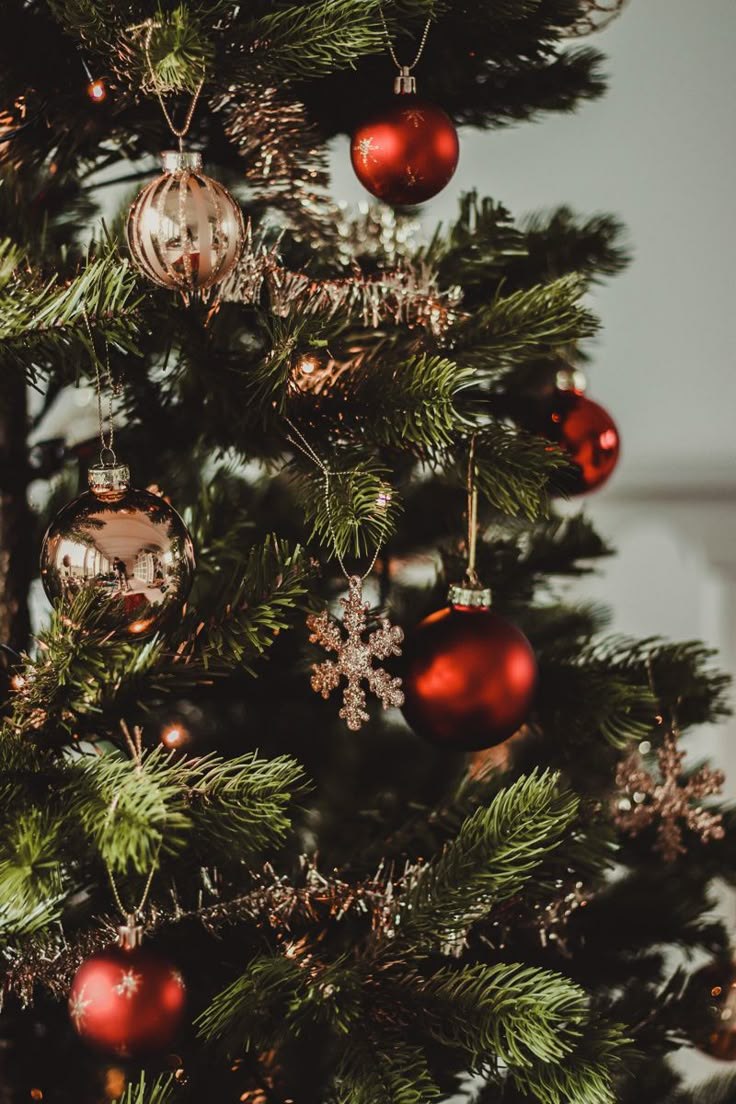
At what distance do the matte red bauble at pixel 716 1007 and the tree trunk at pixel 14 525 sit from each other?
441 mm

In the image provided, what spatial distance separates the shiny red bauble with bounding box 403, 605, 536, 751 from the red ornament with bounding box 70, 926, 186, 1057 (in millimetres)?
177

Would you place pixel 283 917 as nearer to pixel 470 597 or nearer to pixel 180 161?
pixel 470 597

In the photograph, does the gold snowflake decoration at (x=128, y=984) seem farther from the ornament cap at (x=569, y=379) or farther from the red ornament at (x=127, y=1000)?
the ornament cap at (x=569, y=379)

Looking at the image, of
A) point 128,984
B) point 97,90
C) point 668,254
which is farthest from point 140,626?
point 668,254

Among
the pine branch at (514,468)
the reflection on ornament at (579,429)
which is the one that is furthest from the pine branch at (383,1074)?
the reflection on ornament at (579,429)

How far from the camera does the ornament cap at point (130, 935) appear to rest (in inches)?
16.9

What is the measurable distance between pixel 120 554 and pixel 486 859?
20 centimetres

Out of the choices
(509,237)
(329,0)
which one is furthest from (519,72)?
(329,0)

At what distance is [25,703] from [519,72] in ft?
1.45

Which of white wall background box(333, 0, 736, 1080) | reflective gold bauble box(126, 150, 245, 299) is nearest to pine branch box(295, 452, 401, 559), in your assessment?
reflective gold bauble box(126, 150, 245, 299)

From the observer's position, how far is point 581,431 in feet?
2.20

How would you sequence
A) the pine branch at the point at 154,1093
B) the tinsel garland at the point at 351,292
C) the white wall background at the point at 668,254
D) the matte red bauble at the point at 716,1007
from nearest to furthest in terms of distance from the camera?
the pine branch at the point at 154,1093 → the tinsel garland at the point at 351,292 → the matte red bauble at the point at 716,1007 → the white wall background at the point at 668,254

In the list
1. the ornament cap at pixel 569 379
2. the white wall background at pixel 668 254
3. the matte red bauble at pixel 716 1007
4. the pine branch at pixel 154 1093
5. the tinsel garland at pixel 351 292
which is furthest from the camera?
the white wall background at pixel 668 254

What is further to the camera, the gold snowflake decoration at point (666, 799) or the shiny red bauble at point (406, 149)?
the gold snowflake decoration at point (666, 799)
